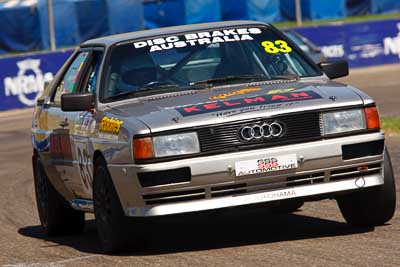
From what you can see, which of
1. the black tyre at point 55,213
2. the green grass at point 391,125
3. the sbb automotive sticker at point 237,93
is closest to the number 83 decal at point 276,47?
the sbb automotive sticker at point 237,93

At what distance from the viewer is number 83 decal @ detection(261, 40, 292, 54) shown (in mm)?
8789

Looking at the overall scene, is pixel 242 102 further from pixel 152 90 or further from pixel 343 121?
pixel 152 90

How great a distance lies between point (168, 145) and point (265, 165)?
1.95 ft

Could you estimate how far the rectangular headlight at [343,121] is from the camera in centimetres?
755

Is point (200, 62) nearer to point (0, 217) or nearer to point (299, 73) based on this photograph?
point (299, 73)

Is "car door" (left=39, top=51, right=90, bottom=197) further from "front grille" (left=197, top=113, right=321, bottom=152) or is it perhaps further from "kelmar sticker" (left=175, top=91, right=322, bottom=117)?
"front grille" (left=197, top=113, right=321, bottom=152)

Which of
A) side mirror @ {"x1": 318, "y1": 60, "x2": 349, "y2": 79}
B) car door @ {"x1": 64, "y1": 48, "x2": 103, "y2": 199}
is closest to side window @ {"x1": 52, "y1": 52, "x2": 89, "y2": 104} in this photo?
car door @ {"x1": 64, "y1": 48, "x2": 103, "y2": 199}

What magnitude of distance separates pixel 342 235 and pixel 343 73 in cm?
141

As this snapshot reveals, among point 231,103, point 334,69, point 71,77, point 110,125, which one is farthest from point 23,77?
point 231,103

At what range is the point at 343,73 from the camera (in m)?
8.84

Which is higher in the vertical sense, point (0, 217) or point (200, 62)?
point (200, 62)

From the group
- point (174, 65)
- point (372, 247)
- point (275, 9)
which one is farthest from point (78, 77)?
point (275, 9)

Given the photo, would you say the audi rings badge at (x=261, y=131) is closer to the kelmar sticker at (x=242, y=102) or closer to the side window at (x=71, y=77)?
the kelmar sticker at (x=242, y=102)

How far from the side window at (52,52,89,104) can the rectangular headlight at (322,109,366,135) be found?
2.37 metres
